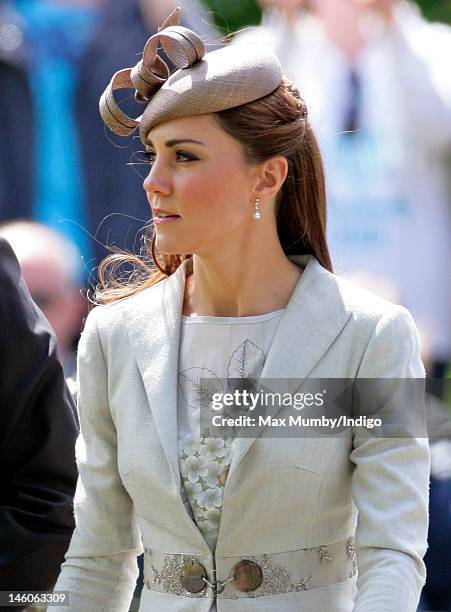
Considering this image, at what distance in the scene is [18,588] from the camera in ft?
9.82

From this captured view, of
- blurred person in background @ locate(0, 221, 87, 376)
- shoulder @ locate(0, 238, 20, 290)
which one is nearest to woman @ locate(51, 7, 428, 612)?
shoulder @ locate(0, 238, 20, 290)

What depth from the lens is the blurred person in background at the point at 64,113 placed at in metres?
5.42

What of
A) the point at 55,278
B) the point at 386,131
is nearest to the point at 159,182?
the point at 55,278

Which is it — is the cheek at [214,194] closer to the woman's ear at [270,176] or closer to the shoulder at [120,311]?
the woman's ear at [270,176]

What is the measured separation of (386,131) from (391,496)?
271 cm

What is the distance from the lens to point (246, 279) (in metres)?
3.01

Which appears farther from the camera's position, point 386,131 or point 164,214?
point 386,131

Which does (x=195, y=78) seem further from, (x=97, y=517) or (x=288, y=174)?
(x=97, y=517)

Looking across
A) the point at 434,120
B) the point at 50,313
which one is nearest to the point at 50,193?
the point at 50,313

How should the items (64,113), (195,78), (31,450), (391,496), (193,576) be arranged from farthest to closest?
(64,113) < (31,450) < (195,78) < (193,576) < (391,496)

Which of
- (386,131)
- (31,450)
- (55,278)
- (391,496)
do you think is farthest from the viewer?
(386,131)

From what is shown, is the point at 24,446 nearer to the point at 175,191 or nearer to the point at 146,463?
the point at 146,463

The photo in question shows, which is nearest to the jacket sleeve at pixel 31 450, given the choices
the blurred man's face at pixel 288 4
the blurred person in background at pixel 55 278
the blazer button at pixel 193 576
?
the blazer button at pixel 193 576

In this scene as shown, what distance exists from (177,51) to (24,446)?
0.91 metres
